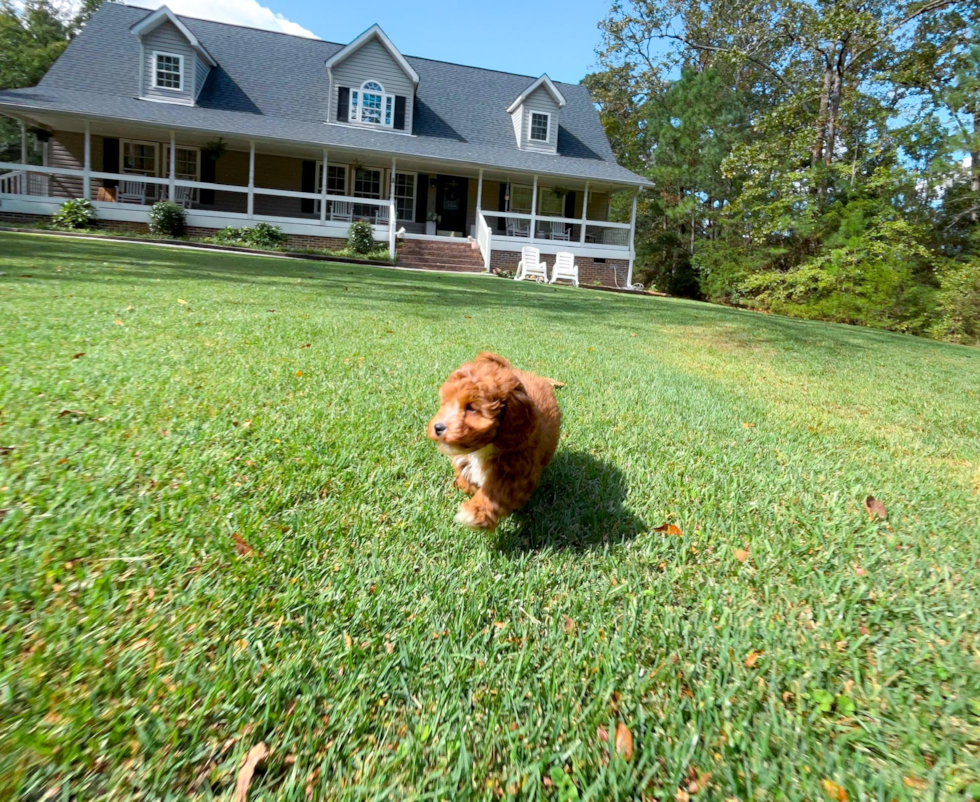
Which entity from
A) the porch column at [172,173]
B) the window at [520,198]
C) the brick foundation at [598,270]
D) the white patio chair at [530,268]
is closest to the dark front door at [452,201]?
the window at [520,198]

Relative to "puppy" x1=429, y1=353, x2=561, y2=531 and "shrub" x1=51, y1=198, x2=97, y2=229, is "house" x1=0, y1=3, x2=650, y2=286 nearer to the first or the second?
"shrub" x1=51, y1=198, x2=97, y2=229

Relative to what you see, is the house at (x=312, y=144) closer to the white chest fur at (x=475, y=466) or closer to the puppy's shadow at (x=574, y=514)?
the puppy's shadow at (x=574, y=514)

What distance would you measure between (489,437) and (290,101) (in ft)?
81.0

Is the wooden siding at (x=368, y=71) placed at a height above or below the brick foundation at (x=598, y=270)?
above

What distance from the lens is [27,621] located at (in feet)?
4.87

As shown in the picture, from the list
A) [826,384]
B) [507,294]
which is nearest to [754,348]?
[826,384]

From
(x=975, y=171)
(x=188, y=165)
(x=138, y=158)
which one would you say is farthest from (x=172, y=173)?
(x=975, y=171)

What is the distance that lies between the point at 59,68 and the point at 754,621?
27.3 metres

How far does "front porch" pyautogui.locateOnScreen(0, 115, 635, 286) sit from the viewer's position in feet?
62.8

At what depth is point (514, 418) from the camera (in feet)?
6.89

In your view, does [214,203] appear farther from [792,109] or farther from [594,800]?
[594,800]

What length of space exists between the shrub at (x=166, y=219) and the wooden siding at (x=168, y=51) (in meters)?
5.34

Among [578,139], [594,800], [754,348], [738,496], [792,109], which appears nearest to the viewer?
[594,800]

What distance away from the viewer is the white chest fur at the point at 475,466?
222cm
